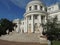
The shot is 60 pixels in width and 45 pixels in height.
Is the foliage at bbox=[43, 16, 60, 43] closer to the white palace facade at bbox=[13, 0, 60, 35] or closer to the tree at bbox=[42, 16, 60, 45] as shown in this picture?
the tree at bbox=[42, 16, 60, 45]

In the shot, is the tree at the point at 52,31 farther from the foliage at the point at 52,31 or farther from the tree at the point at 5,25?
the tree at the point at 5,25

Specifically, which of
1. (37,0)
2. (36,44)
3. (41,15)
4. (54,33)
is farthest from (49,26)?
(37,0)

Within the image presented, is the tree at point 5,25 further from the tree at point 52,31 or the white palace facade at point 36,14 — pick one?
the tree at point 52,31

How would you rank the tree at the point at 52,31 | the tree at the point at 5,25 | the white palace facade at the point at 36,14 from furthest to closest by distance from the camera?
the white palace facade at the point at 36,14 → the tree at the point at 5,25 → the tree at the point at 52,31

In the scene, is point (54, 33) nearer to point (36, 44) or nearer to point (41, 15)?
point (36, 44)

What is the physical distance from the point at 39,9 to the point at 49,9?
612 centimetres

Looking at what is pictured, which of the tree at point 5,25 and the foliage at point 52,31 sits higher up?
the tree at point 5,25

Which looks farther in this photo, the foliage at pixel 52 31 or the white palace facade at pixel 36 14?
the white palace facade at pixel 36 14

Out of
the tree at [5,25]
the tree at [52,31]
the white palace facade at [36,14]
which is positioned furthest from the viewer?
the white palace facade at [36,14]

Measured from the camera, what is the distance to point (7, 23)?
50688 mm

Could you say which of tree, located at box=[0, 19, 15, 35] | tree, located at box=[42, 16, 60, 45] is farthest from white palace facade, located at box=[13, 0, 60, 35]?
→ tree, located at box=[42, 16, 60, 45]

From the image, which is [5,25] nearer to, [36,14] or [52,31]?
[36,14]

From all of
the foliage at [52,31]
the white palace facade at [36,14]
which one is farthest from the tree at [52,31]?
the white palace facade at [36,14]

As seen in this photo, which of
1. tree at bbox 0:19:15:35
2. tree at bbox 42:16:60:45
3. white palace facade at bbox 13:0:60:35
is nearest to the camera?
tree at bbox 42:16:60:45
